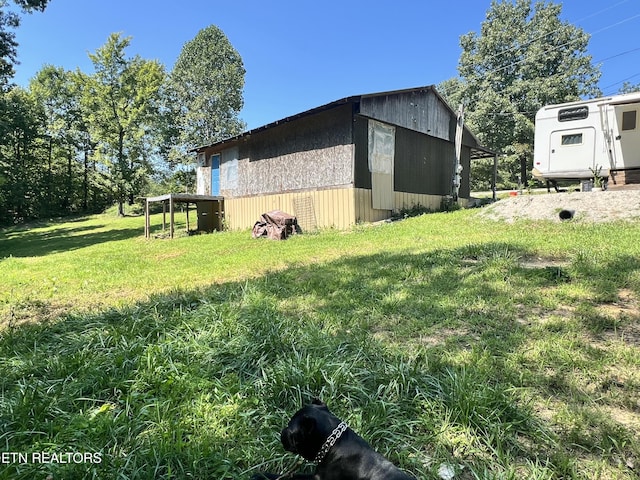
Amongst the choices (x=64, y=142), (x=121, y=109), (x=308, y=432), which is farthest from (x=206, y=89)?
(x=308, y=432)

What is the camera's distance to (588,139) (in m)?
10.4

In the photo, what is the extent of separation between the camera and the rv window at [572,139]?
34.9 feet

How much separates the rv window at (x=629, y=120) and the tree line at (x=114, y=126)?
85.2ft

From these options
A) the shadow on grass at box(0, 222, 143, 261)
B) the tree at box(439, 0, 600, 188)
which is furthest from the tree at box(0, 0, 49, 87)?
the tree at box(439, 0, 600, 188)

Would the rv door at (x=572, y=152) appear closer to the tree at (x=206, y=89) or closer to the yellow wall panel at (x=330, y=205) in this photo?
the yellow wall panel at (x=330, y=205)

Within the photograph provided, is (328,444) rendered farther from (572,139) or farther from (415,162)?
(415,162)

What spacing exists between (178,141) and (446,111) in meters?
23.7

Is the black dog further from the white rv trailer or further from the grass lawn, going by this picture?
the white rv trailer

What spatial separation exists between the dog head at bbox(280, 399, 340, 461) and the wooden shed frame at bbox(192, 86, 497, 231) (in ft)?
31.6

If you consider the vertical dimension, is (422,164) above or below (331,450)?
above

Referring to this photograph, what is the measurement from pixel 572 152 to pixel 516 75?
889 inches

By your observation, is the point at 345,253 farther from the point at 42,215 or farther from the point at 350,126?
the point at 42,215

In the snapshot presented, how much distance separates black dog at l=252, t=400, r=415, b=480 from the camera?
1.48 meters

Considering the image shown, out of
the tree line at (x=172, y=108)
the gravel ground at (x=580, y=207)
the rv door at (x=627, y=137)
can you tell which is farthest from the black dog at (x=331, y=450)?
the tree line at (x=172, y=108)
